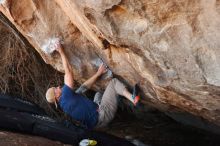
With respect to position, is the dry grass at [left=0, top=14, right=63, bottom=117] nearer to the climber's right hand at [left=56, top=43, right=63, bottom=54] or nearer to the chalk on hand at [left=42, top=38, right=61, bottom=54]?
the chalk on hand at [left=42, top=38, right=61, bottom=54]

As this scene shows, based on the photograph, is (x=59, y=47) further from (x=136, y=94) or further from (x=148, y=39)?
(x=148, y=39)

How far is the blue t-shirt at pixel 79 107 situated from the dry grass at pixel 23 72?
2.20 metres

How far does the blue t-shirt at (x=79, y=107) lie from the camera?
Answer: 217 inches

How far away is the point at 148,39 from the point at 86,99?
5.90ft

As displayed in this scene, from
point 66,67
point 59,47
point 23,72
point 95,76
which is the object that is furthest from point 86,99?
point 23,72

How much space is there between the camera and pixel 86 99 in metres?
5.70

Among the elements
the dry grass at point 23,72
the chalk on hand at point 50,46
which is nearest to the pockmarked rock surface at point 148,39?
the chalk on hand at point 50,46

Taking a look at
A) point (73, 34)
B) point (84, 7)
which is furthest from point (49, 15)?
point (84, 7)

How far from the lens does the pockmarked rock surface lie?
378 cm

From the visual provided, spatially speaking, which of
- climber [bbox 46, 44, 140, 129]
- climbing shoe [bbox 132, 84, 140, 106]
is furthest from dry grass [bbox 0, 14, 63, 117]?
climbing shoe [bbox 132, 84, 140, 106]

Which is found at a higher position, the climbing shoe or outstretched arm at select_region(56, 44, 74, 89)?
outstretched arm at select_region(56, 44, 74, 89)

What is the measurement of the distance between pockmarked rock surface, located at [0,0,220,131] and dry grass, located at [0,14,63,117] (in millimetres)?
2104

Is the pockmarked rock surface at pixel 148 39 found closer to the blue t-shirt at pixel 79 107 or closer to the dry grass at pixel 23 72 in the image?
the blue t-shirt at pixel 79 107

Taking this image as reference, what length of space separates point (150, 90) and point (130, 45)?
93 centimetres
